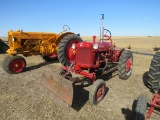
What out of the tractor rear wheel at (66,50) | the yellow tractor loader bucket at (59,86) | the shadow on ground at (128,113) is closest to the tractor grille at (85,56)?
the tractor rear wheel at (66,50)

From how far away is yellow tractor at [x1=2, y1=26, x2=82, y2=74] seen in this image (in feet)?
22.8

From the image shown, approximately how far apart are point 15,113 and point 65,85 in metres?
1.39

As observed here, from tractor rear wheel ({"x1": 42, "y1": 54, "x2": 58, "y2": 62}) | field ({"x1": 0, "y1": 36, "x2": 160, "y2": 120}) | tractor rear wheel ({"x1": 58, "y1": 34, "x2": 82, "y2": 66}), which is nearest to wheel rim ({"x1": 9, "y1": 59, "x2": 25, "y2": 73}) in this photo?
field ({"x1": 0, "y1": 36, "x2": 160, "y2": 120})

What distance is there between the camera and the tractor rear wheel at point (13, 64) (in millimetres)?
7617

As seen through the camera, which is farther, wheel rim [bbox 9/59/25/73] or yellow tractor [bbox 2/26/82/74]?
wheel rim [bbox 9/59/25/73]

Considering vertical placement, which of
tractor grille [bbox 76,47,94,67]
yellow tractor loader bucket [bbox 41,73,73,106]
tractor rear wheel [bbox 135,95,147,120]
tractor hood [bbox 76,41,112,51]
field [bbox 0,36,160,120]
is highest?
tractor hood [bbox 76,41,112,51]

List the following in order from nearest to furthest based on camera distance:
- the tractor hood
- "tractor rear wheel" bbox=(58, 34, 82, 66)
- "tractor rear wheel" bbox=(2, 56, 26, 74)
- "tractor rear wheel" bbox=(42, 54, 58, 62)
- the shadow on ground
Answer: the shadow on ground
the tractor hood
"tractor rear wheel" bbox=(58, 34, 82, 66)
"tractor rear wheel" bbox=(2, 56, 26, 74)
"tractor rear wheel" bbox=(42, 54, 58, 62)

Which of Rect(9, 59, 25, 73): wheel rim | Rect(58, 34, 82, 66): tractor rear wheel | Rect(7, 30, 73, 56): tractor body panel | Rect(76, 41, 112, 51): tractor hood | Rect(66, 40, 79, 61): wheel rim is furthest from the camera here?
Rect(7, 30, 73, 56): tractor body panel

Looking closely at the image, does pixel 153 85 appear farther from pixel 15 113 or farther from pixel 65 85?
pixel 15 113

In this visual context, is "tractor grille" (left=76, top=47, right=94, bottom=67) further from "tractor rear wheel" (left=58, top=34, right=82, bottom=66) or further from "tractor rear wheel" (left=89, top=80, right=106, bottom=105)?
"tractor rear wheel" (left=58, top=34, right=82, bottom=66)

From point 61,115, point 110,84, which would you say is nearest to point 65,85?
point 61,115

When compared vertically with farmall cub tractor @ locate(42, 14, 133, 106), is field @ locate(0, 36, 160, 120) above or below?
below

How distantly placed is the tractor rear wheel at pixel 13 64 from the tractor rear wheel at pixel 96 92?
4.48 metres

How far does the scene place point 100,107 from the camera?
15.3 ft
